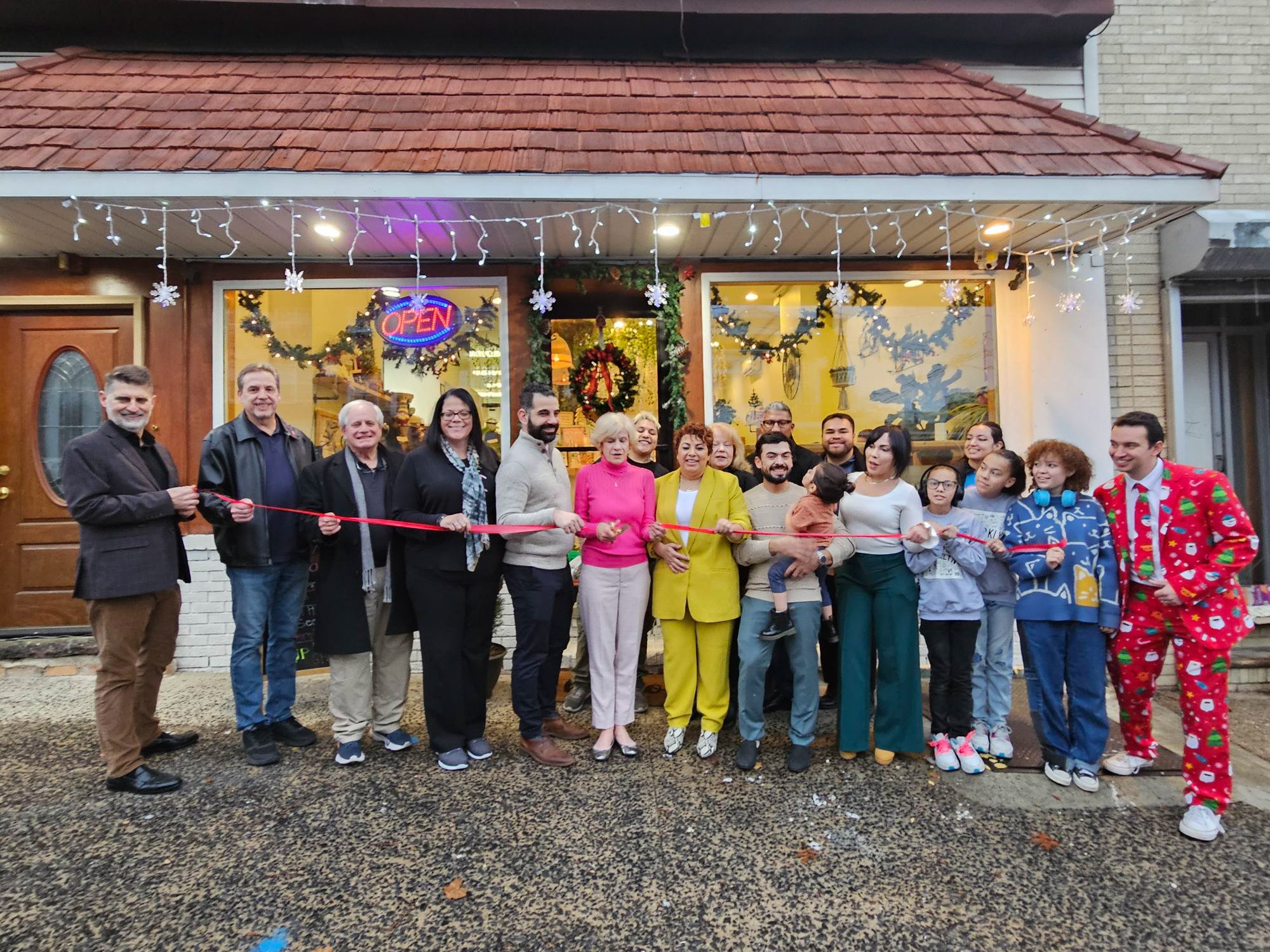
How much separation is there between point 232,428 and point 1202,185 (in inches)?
273

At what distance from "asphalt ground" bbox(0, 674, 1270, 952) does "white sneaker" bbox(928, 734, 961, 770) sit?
9cm

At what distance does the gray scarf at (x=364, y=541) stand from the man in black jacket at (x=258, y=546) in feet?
1.47

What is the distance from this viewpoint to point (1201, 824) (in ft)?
10.2

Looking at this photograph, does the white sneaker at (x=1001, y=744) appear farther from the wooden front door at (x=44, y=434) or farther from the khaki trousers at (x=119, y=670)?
the wooden front door at (x=44, y=434)

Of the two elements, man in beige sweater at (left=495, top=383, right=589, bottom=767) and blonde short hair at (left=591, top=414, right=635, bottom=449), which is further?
blonde short hair at (left=591, top=414, right=635, bottom=449)

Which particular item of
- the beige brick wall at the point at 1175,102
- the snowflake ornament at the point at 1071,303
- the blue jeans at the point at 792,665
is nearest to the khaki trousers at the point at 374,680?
the blue jeans at the point at 792,665

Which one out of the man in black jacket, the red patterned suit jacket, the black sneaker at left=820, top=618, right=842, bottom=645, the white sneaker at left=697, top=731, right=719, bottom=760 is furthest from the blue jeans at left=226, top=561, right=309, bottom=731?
the red patterned suit jacket

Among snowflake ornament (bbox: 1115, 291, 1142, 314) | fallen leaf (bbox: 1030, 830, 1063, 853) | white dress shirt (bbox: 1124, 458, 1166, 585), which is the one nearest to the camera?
fallen leaf (bbox: 1030, 830, 1063, 853)

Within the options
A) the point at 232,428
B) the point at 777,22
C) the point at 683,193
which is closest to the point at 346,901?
the point at 232,428

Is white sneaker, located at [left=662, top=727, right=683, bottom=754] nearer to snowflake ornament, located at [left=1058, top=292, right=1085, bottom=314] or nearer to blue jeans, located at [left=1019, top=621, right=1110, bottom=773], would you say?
blue jeans, located at [left=1019, top=621, right=1110, bottom=773]

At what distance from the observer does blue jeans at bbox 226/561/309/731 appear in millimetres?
3881

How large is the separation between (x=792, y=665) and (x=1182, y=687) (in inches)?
76.9

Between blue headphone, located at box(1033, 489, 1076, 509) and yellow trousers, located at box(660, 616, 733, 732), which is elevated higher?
blue headphone, located at box(1033, 489, 1076, 509)

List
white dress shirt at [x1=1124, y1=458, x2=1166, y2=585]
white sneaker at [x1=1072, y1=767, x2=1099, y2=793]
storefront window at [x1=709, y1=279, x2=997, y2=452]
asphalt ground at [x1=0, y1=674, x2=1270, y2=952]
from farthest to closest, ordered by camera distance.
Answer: storefront window at [x1=709, y1=279, x2=997, y2=452], white sneaker at [x1=1072, y1=767, x2=1099, y2=793], white dress shirt at [x1=1124, y1=458, x2=1166, y2=585], asphalt ground at [x1=0, y1=674, x2=1270, y2=952]
